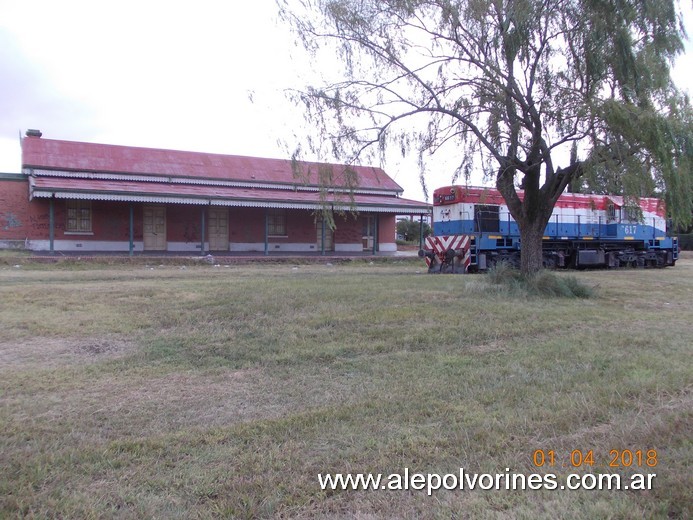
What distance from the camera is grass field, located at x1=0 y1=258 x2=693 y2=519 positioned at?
3459 millimetres

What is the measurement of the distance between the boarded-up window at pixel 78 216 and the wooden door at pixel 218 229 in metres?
5.36

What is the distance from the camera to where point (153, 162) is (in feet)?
92.3

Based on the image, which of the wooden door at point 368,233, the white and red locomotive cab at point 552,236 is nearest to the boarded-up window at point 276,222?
the wooden door at point 368,233

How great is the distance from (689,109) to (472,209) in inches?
394

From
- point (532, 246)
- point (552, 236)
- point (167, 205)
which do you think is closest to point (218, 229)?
point (167, 205)

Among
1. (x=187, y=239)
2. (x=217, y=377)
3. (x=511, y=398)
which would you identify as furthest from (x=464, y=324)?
(x=187, y=239)

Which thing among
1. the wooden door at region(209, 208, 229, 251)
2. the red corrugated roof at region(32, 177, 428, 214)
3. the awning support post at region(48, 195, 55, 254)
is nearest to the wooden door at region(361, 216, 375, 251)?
the red corrugated roof at region(32, 177, 428, 214)

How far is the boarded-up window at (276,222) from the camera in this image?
28.1m

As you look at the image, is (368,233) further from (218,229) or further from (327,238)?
(218,229)

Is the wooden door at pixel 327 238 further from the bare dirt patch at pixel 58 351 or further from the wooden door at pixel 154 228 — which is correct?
the bare dirt patch at pixel 58 351

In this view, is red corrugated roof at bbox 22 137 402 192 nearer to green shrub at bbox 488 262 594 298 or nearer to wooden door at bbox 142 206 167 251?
wooden door at bbox 142 206 167 251

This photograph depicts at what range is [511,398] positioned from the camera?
534cm

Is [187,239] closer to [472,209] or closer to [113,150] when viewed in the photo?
[113,150]
